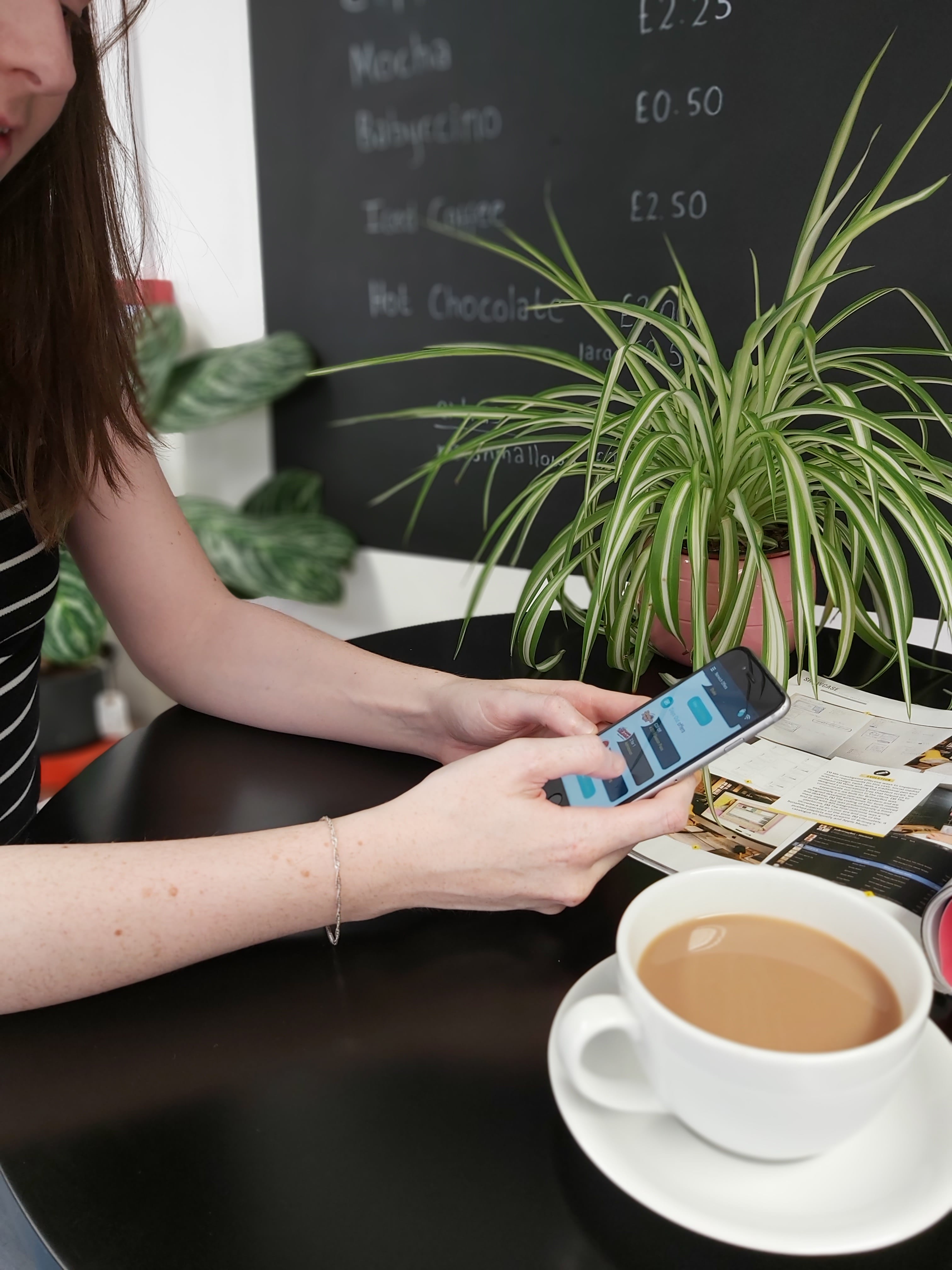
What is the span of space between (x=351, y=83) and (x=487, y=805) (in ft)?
5.84

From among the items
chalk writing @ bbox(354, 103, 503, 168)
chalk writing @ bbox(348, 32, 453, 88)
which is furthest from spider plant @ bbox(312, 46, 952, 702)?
chalk writing @ bbox(348, 32, 453, 88)

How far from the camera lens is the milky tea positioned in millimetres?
383

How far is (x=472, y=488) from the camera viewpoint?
1908 mm

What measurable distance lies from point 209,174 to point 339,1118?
217 cm

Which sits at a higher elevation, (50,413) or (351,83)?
(351,83)

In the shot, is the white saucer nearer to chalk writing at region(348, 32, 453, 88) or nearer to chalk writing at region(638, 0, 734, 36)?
chalk writing at region(638, 0, 734, 36)

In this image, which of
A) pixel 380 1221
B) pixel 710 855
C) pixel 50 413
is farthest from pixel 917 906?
pixel 50 413

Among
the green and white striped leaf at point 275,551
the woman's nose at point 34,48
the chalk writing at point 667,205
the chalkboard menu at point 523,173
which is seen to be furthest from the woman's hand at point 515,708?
the green and white striped leaf at point 275,551

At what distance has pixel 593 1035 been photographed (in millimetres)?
390

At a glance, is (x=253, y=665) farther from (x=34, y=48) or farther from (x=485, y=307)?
(x=485, y=307)

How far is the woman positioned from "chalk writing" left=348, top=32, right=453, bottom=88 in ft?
3.72

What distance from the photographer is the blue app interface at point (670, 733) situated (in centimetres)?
59

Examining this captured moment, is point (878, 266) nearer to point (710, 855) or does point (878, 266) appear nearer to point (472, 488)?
point (472, 488)

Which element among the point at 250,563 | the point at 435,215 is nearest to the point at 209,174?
the point at 435,215
